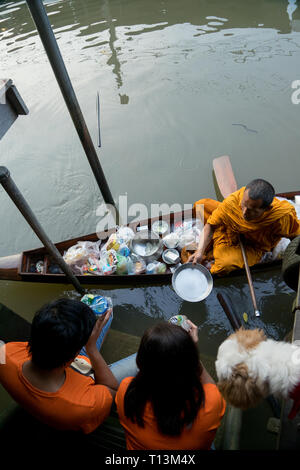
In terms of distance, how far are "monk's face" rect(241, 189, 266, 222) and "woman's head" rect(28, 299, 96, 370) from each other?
180 centimetres

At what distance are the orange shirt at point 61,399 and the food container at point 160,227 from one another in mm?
2070

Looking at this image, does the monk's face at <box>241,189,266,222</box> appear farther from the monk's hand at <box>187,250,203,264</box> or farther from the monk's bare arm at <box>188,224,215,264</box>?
the monk's hand at <box>187,250,203,264</box>

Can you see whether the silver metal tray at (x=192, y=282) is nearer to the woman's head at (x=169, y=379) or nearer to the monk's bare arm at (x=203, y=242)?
the monk's bare arm at (x=203, y=242)

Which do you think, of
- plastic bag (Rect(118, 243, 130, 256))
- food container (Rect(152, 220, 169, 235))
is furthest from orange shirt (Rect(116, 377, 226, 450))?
food container (Rect(152, 220, 169, 235))

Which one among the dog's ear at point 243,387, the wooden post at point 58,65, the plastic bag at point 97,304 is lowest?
the plastic bag at point 97,304

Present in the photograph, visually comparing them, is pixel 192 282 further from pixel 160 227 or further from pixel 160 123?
pixel 160 123

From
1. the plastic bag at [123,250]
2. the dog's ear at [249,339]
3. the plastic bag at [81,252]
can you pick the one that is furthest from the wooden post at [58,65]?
the dog's ear at [249,339]

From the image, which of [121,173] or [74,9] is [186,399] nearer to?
[121,173]

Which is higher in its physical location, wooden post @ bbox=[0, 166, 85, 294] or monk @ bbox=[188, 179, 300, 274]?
wooden post @ bbox=[0, 166, 85, 294]

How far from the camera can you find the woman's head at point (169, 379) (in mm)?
1285

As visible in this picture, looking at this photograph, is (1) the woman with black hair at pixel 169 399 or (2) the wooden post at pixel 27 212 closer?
(1) the woman with black hair at pixel 169 399

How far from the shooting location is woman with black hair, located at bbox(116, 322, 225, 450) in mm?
1291

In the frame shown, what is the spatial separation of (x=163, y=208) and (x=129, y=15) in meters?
7.45
